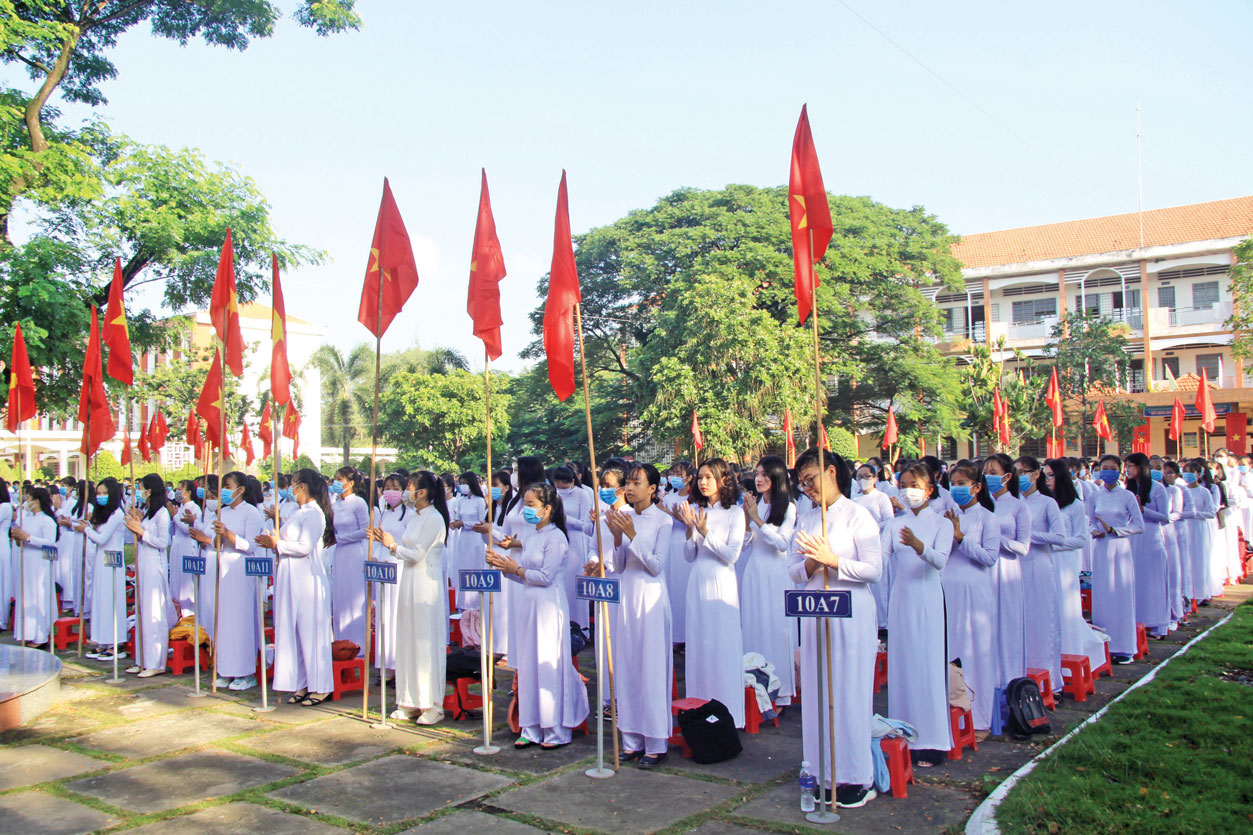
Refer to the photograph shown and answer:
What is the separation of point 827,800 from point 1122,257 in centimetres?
3521

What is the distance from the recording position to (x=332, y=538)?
8578 mm

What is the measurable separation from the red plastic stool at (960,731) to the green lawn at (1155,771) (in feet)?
1.76

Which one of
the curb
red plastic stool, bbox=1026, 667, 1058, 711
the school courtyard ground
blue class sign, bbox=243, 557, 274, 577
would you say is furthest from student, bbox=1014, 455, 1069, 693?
blue class sign, bbox=243, 557, 274, 577

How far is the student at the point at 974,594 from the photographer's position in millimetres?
6445

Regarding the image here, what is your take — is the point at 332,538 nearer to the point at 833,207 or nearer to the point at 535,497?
the point at 535,497

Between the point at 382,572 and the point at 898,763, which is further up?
the point at 382,572

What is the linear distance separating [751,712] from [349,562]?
16.7ft

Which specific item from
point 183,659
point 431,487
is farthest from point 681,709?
point 183,659

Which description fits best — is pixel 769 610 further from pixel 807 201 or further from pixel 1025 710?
pixel 807 201

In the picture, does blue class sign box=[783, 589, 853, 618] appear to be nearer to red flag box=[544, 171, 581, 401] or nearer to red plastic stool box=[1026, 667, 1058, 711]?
red flag box=[544, 171, 581, 401]

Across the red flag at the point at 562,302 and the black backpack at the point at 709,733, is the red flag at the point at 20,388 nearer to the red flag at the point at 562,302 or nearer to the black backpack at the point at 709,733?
the red flag at the point at 562,302

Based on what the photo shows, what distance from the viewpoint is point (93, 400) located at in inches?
407

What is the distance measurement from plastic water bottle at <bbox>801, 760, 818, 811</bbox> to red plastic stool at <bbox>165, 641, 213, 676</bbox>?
6323 mm

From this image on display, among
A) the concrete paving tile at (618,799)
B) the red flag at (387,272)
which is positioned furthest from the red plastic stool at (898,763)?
the red flag at (387,272)
